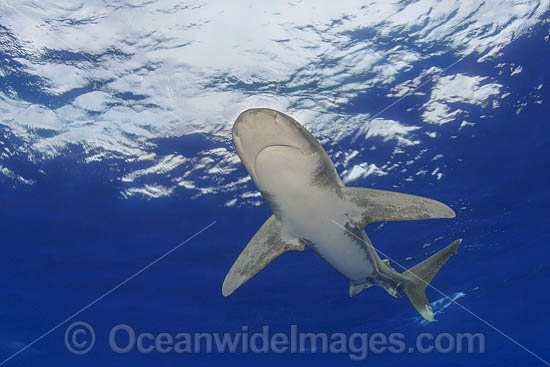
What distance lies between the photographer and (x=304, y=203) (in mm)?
4785

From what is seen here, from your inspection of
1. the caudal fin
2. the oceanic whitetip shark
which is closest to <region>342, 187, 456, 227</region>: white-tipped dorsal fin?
the oceanic whitetip shark

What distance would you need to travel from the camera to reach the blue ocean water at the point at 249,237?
11797 millimetres

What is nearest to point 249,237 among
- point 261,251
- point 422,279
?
point 422,279

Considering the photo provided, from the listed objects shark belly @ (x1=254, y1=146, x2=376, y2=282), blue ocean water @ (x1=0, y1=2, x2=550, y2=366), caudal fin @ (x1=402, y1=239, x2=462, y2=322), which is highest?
blue ocean water @ (x1=0, y1=2, x2=550, y2=366)

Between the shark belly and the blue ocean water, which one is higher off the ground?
the blue ocean water

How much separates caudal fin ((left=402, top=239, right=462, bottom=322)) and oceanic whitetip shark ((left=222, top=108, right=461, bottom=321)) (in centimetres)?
142

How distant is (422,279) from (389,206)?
3.39 meters

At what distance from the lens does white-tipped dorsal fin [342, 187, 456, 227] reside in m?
4.59

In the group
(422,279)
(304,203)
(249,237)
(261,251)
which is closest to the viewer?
(304,203)

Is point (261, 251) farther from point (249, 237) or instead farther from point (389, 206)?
point (249, 237)

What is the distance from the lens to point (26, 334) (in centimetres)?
2773

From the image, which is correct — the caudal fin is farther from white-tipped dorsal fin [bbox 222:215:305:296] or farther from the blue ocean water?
the blue ocean water

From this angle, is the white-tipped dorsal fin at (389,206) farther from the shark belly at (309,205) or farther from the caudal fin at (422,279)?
the caudal fin at (422,279)

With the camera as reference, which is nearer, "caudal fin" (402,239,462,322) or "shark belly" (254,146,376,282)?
"shark belly" (254,146,376,282)
